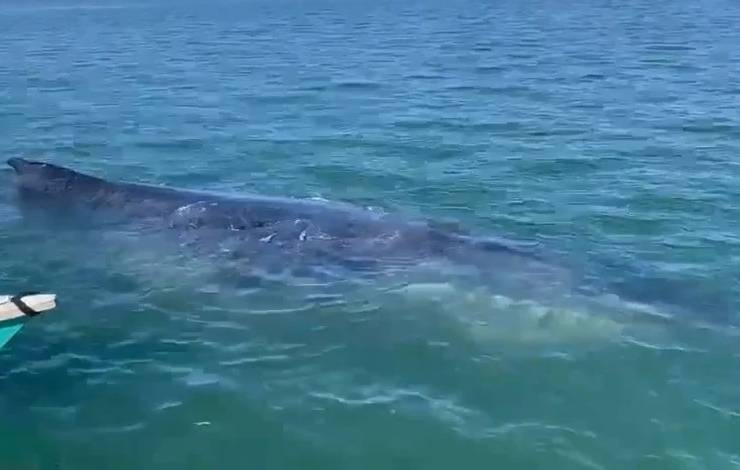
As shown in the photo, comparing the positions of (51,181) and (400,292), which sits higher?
(400,292)

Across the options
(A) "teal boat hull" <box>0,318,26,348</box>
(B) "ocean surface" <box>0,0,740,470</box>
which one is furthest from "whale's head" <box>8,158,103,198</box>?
(A) "teal boat hull" <box>0,318,26,348</box>

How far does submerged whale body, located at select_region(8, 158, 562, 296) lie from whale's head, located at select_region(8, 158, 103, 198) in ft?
0.12

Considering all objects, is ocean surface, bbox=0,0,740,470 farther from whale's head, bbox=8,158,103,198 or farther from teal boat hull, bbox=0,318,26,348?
teal boat hull, bbox=0,318,26,348

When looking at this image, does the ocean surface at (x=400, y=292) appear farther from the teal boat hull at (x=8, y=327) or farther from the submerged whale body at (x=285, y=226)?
the teal boat hull at (x=8, y=327)

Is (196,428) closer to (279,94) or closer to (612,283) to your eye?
(612,283)

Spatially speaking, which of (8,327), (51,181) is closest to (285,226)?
(51,181)

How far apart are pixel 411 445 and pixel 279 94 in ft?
111

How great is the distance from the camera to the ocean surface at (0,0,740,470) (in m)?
17.8

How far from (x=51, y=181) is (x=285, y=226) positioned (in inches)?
339

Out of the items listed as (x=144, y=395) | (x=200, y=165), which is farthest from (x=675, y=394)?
(x=200, y=165)

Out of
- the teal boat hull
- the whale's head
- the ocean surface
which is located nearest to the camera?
the teal boat hull

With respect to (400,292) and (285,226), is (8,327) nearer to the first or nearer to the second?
(400,292)

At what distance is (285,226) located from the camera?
88.1 ft

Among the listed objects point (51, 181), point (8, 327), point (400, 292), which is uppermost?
point (8, 327)
